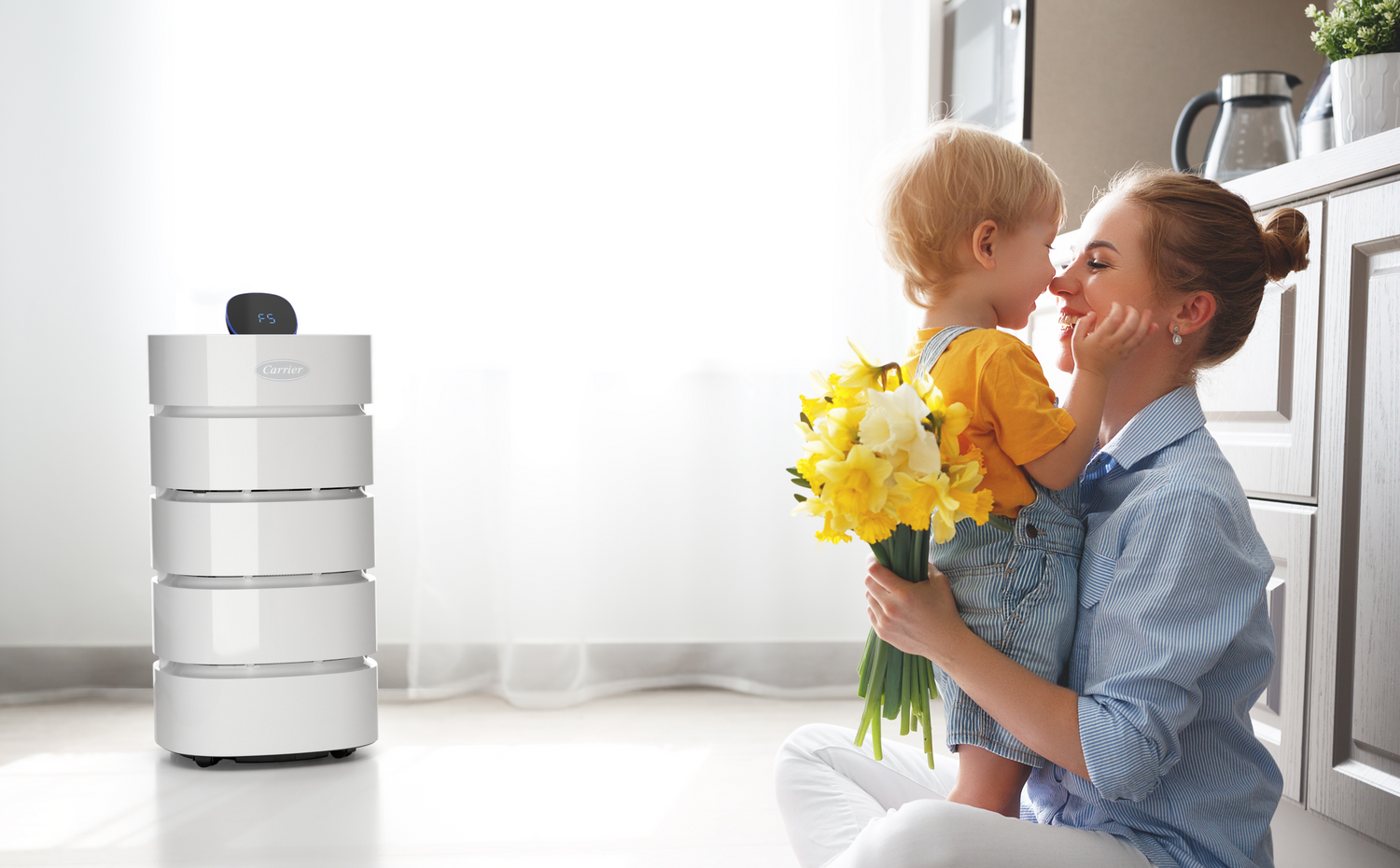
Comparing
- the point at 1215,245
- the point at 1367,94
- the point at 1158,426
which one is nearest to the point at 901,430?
the point at 1158,426

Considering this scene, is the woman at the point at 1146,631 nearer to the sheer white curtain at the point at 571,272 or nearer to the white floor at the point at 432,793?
the white floor at the point at 432,793

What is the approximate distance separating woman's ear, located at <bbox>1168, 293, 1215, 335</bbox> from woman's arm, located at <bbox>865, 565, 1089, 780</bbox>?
1.20ft

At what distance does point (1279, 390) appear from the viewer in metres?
1.43

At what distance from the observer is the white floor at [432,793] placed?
70.7 inches

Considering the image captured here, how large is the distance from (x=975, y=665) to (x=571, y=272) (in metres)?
2.00

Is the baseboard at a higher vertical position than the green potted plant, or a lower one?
lower

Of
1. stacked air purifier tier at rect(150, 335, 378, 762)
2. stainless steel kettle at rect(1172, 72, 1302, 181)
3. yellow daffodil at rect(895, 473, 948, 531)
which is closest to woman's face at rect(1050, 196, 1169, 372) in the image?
yellow daffodil at rect(895, 473, 948, 531)

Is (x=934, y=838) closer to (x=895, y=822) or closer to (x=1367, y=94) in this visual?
(x=895, y=822)

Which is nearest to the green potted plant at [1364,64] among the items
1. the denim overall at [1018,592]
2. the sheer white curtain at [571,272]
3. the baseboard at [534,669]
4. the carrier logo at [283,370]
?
the denim overall at [1018,592]

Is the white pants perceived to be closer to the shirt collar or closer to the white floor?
the shirt collar

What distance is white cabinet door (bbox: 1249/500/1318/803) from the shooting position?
54.1 inches

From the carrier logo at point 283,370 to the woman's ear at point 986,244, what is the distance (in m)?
1.50

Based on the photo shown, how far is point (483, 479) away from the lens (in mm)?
2777

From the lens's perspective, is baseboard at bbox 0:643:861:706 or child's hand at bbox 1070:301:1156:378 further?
baseboard at bbox 0:643:861:706
